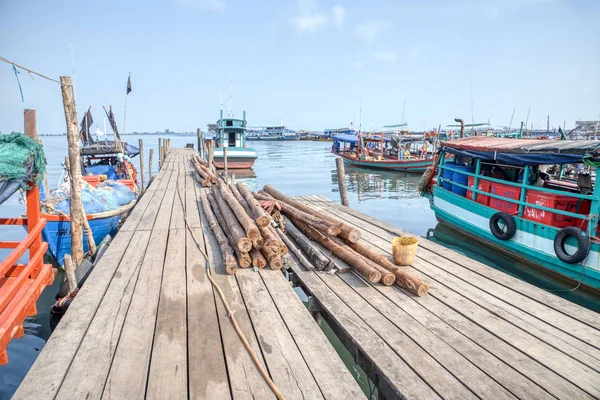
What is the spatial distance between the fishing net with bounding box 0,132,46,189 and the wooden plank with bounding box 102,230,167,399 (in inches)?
75.6

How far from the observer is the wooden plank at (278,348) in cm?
270

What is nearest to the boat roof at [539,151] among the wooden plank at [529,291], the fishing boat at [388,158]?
the wooden plank at [529,291]

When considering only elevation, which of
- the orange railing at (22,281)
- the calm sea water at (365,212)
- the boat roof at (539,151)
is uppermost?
the boat roof at (539,151)

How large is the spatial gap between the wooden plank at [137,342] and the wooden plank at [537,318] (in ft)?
12.1

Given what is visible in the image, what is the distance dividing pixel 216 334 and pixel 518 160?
8428mm

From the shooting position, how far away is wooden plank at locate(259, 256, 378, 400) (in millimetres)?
2717

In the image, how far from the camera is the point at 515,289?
4602 mm

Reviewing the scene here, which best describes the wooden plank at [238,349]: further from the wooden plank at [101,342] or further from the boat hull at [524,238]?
the boat hull at [524,238]

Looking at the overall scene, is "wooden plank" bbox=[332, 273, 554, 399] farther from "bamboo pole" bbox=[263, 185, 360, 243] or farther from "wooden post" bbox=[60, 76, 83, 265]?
"wooden post" bbox=[60, 76, 83, 265]

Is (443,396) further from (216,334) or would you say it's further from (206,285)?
(206,285)

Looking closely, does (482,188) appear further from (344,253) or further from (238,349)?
(238,349)

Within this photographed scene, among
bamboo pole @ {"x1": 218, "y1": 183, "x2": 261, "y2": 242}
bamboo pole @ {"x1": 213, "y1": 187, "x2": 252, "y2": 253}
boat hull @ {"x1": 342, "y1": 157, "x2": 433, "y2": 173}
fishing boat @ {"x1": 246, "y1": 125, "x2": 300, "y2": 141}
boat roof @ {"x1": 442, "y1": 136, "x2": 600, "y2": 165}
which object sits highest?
fishing boat @ {"x1": 246, "y1": 125, "x2": 300, "y2": 141}

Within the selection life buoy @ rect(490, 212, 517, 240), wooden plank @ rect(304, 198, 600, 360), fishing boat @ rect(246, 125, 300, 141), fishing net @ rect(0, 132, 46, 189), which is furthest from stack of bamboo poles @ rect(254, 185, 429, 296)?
fishing boat @ rect(246, 125, 300, 141)

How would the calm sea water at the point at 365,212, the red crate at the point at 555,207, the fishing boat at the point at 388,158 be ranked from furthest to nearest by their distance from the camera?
the fishing boat at the point at 388,158 → the red crate at the point at 555,207 → the calm sea water at the point at 365,212
